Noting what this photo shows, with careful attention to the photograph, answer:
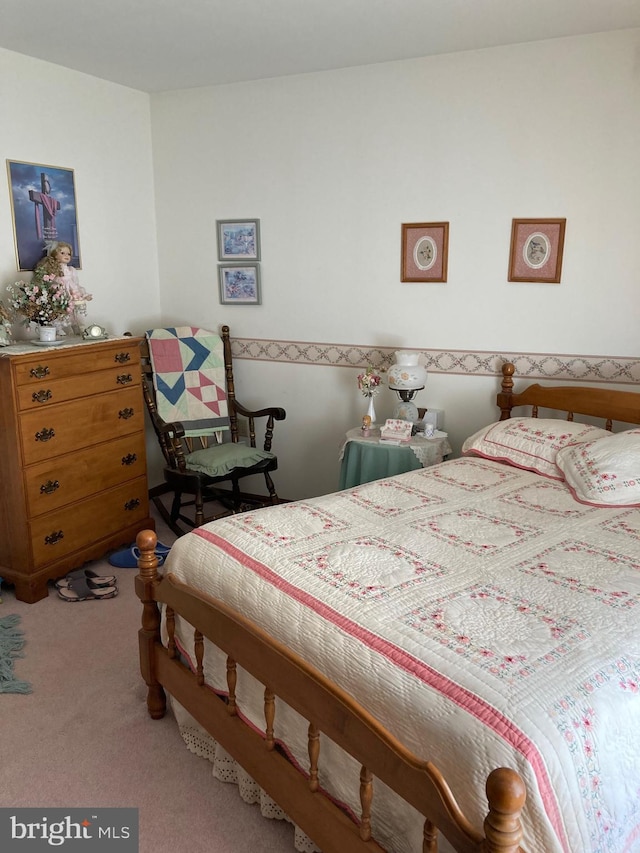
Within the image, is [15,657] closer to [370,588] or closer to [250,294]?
[370,588]

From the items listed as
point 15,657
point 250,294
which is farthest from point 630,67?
point 15,657

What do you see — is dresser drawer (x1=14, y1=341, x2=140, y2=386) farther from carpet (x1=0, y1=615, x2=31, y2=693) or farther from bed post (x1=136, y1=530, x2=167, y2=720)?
bed post (x1=136, y1=530, x2=167, y2=720)

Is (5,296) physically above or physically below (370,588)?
above

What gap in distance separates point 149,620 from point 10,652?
959 mm

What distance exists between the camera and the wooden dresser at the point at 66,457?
10.9 feet

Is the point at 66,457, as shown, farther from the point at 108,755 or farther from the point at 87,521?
the point at 108,755

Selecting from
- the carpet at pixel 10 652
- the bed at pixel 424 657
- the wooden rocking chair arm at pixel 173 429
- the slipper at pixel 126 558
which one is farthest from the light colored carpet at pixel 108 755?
the wooden rocking chair arm at pixel 173 429

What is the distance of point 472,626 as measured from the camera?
5.79ft

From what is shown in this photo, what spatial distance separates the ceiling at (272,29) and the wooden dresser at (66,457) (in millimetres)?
1536

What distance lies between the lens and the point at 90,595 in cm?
348

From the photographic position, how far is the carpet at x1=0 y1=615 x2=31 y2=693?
2750 millimetres

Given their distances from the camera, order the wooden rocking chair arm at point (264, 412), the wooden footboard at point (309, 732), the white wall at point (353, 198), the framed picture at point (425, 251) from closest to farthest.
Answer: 1. the wooden footboard at point (309, 732)
2. the white wall at point (353, 198)
3. the framed picture at point (425, 251)
4. the wooden rocking chair arm at point (264, 412)

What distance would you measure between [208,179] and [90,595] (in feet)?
8.96

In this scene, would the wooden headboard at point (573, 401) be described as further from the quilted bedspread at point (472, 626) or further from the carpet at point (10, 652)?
the carpet at point (10, 652)
